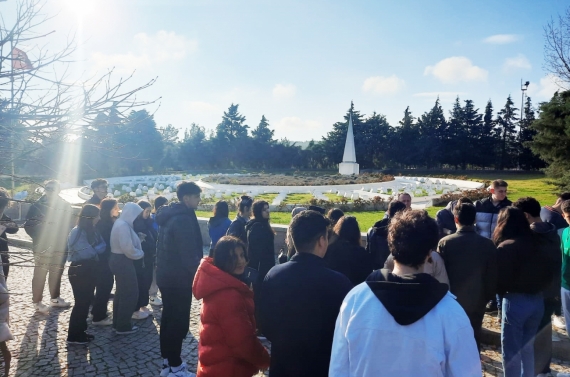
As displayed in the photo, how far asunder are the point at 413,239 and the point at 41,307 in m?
5.91

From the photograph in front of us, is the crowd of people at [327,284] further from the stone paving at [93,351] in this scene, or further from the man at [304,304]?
the stone paving at [93,351]

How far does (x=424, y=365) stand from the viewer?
1.62m

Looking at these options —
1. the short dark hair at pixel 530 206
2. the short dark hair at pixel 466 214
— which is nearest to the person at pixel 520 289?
the short dark hair at pixel 466 214

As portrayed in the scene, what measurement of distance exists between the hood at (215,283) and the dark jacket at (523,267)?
7.28 ft

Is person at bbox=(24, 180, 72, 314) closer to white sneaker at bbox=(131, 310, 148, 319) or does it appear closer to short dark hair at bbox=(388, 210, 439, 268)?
white sneaker at bbox=(131, 310, 148, 319)

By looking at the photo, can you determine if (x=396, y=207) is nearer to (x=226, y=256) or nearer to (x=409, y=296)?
(x=226, y=256)

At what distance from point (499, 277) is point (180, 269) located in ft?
9.71

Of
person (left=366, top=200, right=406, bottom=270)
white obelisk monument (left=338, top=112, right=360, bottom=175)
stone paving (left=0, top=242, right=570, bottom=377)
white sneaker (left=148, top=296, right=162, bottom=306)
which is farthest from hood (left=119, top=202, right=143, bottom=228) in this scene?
white obelisk monument (left=338, top=112, right=360, bottom=175)

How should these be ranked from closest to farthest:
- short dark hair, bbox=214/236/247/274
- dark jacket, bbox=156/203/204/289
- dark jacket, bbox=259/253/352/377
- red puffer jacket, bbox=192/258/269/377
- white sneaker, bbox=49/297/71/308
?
dark jacket, bbox=259/253/352/377
red puffer jacket, bbox=192/258/269/377
short dark hair, bbox=214/236/247/274
dark jacket, bbox=156/203/204/289
white sneaker, bbox=49/297/71/308

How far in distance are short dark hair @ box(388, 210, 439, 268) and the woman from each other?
3902 mm

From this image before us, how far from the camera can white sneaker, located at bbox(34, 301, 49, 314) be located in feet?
18.6

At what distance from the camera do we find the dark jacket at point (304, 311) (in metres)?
2.29

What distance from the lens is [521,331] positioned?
133 inches

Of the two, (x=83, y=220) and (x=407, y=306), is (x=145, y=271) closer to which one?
(x=83, y=220)
